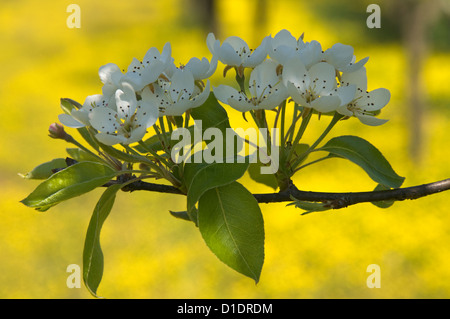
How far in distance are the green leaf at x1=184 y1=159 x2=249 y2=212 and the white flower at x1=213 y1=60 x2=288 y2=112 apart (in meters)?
0.11

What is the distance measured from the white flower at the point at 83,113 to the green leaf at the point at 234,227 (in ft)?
0.74

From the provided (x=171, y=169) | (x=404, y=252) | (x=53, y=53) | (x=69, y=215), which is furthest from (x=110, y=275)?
(x=53, y=53)

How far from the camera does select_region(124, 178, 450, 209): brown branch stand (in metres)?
0.94

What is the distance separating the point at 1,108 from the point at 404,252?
589cm

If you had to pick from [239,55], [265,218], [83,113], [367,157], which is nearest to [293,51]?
[239,55]

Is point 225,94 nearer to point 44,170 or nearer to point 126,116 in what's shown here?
point 126,116

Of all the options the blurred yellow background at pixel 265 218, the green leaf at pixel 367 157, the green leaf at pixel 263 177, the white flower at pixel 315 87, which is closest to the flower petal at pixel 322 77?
the white flower at pixel 315 87

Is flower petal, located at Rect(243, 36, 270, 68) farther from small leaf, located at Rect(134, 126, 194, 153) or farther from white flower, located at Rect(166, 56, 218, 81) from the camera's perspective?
small leaf, located at Rect(134, 126, 194, 153)

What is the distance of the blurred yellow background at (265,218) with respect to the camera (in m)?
4.75

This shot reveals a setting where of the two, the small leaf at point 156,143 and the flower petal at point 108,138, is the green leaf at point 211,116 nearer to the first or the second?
the small leaf at point 156,143

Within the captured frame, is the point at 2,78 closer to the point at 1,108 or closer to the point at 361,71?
the point at 1,108

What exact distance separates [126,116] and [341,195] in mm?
376

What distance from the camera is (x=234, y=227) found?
0.92 meters

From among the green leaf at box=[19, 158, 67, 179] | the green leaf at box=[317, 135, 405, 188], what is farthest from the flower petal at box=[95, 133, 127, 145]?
the green leaf at box=[317, 135, 405, 188]
